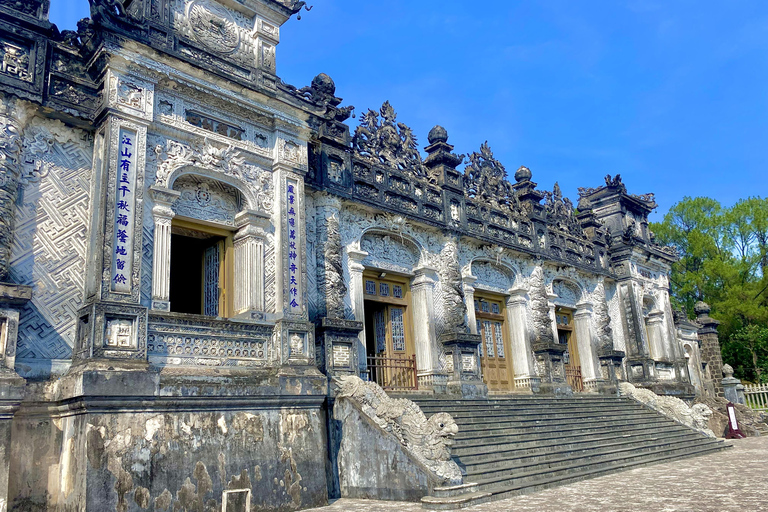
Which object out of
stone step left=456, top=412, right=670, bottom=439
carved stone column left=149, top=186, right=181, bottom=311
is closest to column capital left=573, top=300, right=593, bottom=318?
stone step left=456, top=412, right=670, bottom=439

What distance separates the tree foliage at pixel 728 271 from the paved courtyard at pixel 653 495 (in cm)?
1796

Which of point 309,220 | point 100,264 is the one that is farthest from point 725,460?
point 100,264

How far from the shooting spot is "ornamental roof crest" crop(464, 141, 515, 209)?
50.6ft

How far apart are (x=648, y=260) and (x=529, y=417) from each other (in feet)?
34.4

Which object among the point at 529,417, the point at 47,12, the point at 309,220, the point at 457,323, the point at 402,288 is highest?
the point at 47,12

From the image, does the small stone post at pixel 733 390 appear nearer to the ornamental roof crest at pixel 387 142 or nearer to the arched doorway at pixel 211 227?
the ornamental roof crest at pixel 387 142

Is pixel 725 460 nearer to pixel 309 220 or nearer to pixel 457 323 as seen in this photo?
pixel 457 323

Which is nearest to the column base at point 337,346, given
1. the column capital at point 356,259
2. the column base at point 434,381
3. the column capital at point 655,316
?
the column capital at point 356,259

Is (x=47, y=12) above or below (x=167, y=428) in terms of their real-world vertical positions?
above

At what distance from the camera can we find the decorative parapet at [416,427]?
27.6 ft

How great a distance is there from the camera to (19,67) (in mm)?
8133

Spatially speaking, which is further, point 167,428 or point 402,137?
point 402,137

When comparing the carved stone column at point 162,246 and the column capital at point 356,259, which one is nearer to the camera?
the carved stone column at point 162,246

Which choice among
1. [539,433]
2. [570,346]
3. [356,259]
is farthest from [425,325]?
[570,346]
